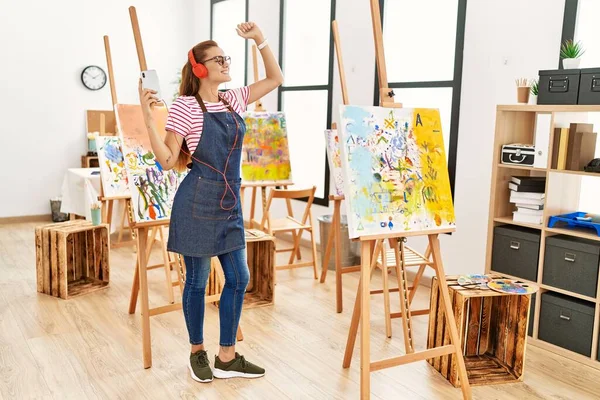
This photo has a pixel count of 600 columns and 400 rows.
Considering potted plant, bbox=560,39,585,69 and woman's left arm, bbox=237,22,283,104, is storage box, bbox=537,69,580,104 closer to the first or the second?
potted plant, bbox=560,39,585,69

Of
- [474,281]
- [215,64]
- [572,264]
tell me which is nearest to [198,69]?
[215,64]

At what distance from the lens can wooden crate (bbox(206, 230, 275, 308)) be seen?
3.86m

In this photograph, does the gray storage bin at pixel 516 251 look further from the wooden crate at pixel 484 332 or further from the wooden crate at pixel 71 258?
the wooden crate at pixel 71 258

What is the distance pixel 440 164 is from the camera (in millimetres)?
2686

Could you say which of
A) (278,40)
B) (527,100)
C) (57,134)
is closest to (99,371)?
(527,100)

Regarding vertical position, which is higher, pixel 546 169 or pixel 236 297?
pixel 546 169

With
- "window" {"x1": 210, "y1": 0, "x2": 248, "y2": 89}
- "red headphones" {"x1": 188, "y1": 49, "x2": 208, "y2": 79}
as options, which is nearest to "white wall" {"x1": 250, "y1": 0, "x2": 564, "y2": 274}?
"red headphones" {"x1": 188, "y1": 49, "x2": 208, "y2": 79}

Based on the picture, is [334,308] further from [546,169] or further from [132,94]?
[132,94]

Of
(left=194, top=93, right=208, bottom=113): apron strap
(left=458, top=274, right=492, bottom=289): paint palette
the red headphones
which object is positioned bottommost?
(left=458, top=274, right=492, bottom=289): paint palette

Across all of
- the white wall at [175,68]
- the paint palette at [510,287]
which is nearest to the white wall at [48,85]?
the white wall at [175,68]

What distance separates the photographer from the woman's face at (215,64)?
251 centimetres

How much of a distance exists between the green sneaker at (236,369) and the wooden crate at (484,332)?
895 mm

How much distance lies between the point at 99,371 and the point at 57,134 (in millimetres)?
4549

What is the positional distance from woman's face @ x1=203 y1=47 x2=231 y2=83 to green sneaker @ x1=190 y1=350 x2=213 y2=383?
1.30m
